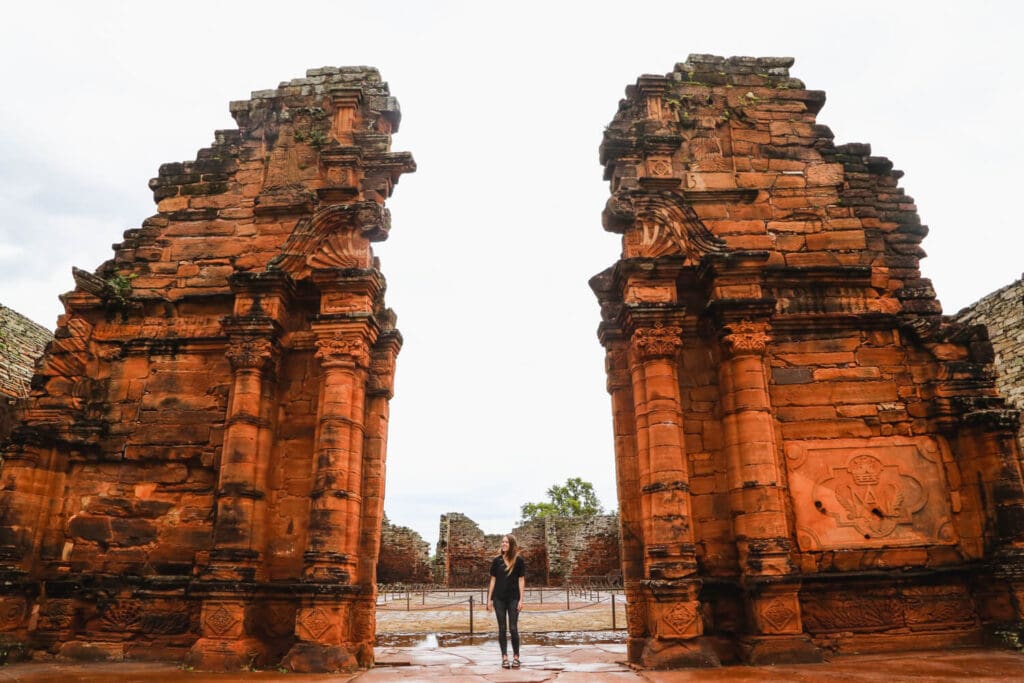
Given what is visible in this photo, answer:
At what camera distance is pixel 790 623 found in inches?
272

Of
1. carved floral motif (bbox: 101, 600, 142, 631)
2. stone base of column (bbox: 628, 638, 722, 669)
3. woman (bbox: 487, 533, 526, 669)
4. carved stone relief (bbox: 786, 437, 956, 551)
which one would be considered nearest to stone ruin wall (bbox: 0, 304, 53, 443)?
carved floral motif (bbox: 101, 600, 142, 631)

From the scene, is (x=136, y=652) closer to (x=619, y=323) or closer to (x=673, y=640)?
(x=673, y=640)

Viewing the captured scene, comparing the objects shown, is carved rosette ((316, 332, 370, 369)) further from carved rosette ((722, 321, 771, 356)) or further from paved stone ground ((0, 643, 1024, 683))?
carved rosette ((722, 321, 771, 356))

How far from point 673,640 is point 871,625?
2.22 metres

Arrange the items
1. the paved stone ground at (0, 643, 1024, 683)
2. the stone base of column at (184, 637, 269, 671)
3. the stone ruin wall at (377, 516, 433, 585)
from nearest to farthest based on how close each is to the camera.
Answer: the paved stone ground at (0, 643, 1024, 683)
the stone base of column at (184, 637, 269, 671)
the stone ruin wall at (377, 516, 433, 585)

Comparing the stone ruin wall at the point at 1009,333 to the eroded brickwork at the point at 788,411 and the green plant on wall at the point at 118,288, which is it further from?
the green plant on wall at the point at 118,288

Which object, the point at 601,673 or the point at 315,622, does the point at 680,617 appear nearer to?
the point at 601,673

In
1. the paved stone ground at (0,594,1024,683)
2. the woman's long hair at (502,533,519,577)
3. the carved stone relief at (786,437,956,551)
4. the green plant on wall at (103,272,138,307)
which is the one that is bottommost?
the paved stone ground at (0,594,1024,683)

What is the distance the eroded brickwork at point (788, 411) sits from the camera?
7.26 m

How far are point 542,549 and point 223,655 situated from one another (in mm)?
25061

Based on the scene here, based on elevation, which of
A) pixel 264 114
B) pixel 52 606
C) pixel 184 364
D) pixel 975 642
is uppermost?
pixel 264 114

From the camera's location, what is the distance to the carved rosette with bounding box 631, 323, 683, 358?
7.88 meters

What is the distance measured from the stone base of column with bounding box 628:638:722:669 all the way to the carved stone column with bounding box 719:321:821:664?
0.40 meters

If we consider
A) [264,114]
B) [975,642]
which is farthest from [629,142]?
[975,642]
